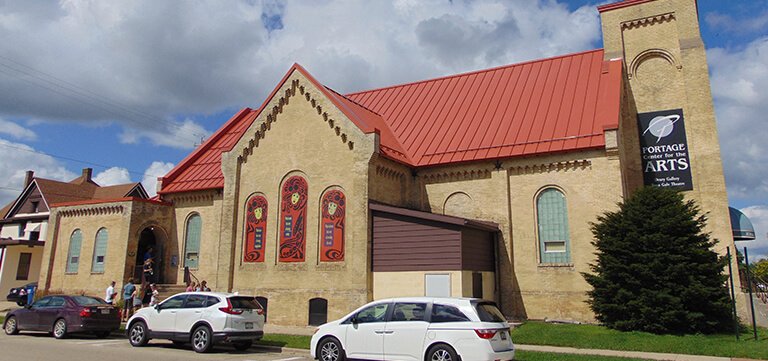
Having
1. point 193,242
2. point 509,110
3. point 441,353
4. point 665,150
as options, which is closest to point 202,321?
point 441,353

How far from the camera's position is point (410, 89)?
33.6 meters

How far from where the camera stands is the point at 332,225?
2336 cm

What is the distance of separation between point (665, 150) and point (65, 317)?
2649 cm

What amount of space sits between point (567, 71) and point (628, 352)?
17.1 meters

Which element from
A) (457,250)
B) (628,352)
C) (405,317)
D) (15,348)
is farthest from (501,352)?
(15,348)

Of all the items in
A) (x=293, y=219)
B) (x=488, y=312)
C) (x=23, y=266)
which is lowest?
(x=488, y=312)

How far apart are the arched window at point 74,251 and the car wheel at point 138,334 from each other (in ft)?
55.5

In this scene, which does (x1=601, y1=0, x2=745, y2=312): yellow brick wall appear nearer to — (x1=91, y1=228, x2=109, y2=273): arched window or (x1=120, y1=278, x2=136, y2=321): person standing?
(x1=120, y1=278, x2=136, y2=321): person standing

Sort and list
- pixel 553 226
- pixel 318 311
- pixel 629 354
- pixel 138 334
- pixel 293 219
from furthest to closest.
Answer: pixel 293 219, pixel 553 226, pixel 318 311, pixel 138 334, pixel 629 354

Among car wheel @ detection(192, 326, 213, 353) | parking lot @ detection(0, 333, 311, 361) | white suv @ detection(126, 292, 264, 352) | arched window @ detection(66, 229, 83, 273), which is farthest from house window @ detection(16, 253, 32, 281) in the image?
car wheel @ detection(192, 326, 213, 353)

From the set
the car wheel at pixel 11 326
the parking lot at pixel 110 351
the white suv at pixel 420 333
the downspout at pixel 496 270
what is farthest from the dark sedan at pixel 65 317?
the downspout at pixel 496 270

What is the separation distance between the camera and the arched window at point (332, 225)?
2295 cm

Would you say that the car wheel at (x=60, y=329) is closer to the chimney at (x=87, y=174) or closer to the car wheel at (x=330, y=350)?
the car wheel at (x=330, y=350)

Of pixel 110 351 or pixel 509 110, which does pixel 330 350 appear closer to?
pixel 110 351
